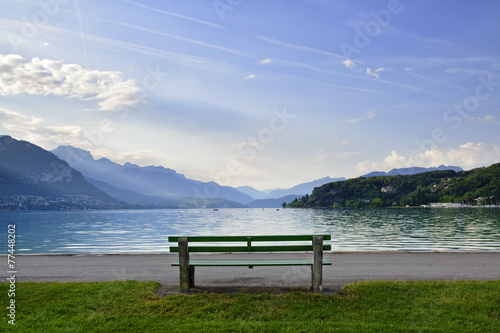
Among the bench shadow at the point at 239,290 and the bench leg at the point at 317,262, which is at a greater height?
the bench leg at the point at 317,262

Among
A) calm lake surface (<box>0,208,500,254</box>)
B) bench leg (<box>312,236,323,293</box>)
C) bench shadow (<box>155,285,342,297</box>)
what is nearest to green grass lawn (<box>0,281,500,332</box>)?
bench shadow (<box>155,285,342,297</box>)

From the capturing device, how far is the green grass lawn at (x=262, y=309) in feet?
24.4

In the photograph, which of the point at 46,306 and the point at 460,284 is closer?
the point at 46,306

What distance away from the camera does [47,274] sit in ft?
39.7

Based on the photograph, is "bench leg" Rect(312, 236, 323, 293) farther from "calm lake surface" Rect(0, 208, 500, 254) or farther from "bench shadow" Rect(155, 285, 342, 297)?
"calm lake surface" Rect(0, 208, 500, 254)

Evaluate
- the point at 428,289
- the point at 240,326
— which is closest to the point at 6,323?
the point at 240,326

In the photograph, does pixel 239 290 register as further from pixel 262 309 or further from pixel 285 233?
pixel 285 233

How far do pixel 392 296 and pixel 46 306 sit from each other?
766cm

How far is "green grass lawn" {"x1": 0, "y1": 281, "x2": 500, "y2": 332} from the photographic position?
744 cm

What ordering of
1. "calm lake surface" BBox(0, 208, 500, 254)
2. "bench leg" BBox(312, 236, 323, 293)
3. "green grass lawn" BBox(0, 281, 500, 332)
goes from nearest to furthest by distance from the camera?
1. "green grass lawn" BBox(0, 281, 500, 332)
2. "bench leg" BBox(312, 236, 323, 293)
3. "calm lake surface" BBox(0, 208, 500, 254)

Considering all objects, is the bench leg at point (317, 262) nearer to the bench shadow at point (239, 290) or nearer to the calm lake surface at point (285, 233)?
the bench shadow at point (239, 290)

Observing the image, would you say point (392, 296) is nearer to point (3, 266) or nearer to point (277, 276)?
point (277, 276)

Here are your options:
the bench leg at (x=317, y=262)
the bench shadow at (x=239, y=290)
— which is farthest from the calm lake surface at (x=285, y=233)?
the bench leg at (x=317, y=262)

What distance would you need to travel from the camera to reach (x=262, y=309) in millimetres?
8180
